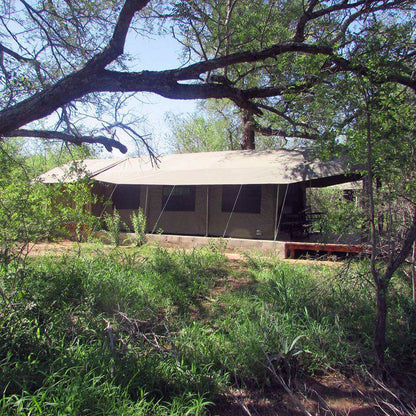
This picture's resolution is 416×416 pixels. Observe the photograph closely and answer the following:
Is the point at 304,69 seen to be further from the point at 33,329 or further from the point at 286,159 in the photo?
the point at 286,159

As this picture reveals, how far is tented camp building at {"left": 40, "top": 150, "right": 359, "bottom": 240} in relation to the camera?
31.4 ft

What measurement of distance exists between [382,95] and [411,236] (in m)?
1.40

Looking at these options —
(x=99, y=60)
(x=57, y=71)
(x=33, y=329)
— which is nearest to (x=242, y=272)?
(x=33, y=329)

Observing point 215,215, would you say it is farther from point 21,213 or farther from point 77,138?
point 21,213

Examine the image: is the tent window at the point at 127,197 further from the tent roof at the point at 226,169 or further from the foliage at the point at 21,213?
the foliage at the point at 21,213

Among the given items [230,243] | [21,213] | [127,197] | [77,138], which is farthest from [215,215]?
[21,213]

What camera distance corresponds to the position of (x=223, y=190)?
10.8m

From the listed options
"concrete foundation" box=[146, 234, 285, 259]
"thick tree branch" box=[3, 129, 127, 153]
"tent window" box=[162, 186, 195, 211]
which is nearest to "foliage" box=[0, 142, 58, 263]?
"thick tree branch" box=[3, 129, 127, 153]

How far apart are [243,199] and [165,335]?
22.2ft

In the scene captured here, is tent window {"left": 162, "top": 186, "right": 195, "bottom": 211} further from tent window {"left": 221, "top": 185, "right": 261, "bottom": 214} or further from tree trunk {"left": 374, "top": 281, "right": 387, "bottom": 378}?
tree trunk {"left": 374, "top": 281, "right": 387, "bottom": 378}

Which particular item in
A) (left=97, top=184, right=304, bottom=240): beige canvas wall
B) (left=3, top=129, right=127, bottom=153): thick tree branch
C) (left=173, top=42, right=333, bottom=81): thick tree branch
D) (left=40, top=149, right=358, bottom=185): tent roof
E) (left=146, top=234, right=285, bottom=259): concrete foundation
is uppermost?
(left=173, top=42, right=333, bottom=81): thick tree branch

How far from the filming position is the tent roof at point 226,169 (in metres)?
9.04

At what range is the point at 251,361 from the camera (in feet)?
11.8

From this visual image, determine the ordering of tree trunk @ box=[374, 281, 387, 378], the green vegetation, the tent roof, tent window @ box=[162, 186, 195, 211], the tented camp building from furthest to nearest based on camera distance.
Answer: tent window @ box=[162, 186, 195, 211]
the tented camp building
the tent roof
tree trunk @ box=[374, 281, 387, 378]
the green vegetation
